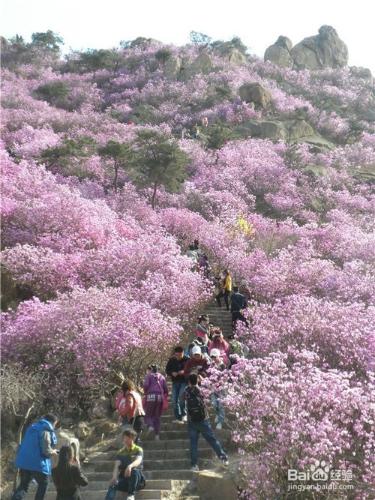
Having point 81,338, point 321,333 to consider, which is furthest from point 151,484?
point 321,333

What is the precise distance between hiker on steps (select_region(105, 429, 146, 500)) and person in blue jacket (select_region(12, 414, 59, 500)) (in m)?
1.08

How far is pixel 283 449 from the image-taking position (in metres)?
7.55

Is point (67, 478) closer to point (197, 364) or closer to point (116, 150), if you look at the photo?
point (197, 364)

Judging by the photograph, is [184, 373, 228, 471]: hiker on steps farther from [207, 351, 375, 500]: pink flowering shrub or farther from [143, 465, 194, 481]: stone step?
[143, 465, 194, 481]: stone step

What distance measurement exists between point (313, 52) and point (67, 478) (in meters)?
75.6

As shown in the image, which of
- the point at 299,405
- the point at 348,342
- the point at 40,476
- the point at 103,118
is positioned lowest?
the point at 40,476

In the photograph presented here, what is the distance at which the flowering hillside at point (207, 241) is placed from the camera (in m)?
8.48

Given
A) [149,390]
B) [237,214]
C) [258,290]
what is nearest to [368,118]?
[237,214]

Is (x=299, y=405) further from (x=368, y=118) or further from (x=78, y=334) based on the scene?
(x=368, y=118)

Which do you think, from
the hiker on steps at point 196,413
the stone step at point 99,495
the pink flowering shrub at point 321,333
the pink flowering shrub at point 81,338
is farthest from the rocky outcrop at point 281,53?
the stone step at point 99,495

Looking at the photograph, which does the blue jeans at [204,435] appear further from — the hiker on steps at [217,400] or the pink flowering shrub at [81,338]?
the pink flowering shrub at [81,338]

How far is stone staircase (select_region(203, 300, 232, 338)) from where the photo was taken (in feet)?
55.9

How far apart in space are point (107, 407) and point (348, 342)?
589 centimetres

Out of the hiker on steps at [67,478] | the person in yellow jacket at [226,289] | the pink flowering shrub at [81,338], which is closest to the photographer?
the hiker on steps at [67,478]
